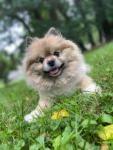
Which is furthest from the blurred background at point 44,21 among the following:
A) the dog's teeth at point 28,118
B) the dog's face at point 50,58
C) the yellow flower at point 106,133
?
the yellow flower at point 106,133

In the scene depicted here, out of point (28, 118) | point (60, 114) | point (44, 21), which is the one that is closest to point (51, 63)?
point (28, 118)

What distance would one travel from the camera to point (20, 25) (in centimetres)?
2386

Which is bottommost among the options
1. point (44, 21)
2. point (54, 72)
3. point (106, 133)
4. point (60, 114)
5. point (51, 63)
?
point (106, 133)

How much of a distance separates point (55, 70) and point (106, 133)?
223 cm

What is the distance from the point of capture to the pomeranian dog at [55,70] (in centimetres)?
Result: 591

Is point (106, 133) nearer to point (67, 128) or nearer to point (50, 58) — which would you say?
point (67, 128)

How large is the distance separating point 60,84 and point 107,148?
8.16ft

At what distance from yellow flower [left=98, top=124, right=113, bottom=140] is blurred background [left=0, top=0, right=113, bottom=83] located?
1879 centimetres

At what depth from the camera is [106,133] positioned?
3.85m

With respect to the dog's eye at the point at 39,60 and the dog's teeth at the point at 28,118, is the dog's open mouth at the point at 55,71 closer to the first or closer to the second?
the dog's eye at the point at 39,60

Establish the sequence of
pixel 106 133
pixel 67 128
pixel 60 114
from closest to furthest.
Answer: pixel 106 133, pixel 67 128, pixel 60 114

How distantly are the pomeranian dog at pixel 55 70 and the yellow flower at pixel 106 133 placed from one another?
75.9 inches

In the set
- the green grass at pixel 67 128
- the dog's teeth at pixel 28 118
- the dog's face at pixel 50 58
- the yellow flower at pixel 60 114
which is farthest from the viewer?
the dog's face at pixel 50 58

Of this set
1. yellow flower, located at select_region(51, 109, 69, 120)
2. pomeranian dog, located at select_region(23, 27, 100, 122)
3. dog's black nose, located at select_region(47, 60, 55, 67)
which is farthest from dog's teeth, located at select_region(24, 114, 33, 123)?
dog's black nose, located at select_region(47, 60, 55, 67)
